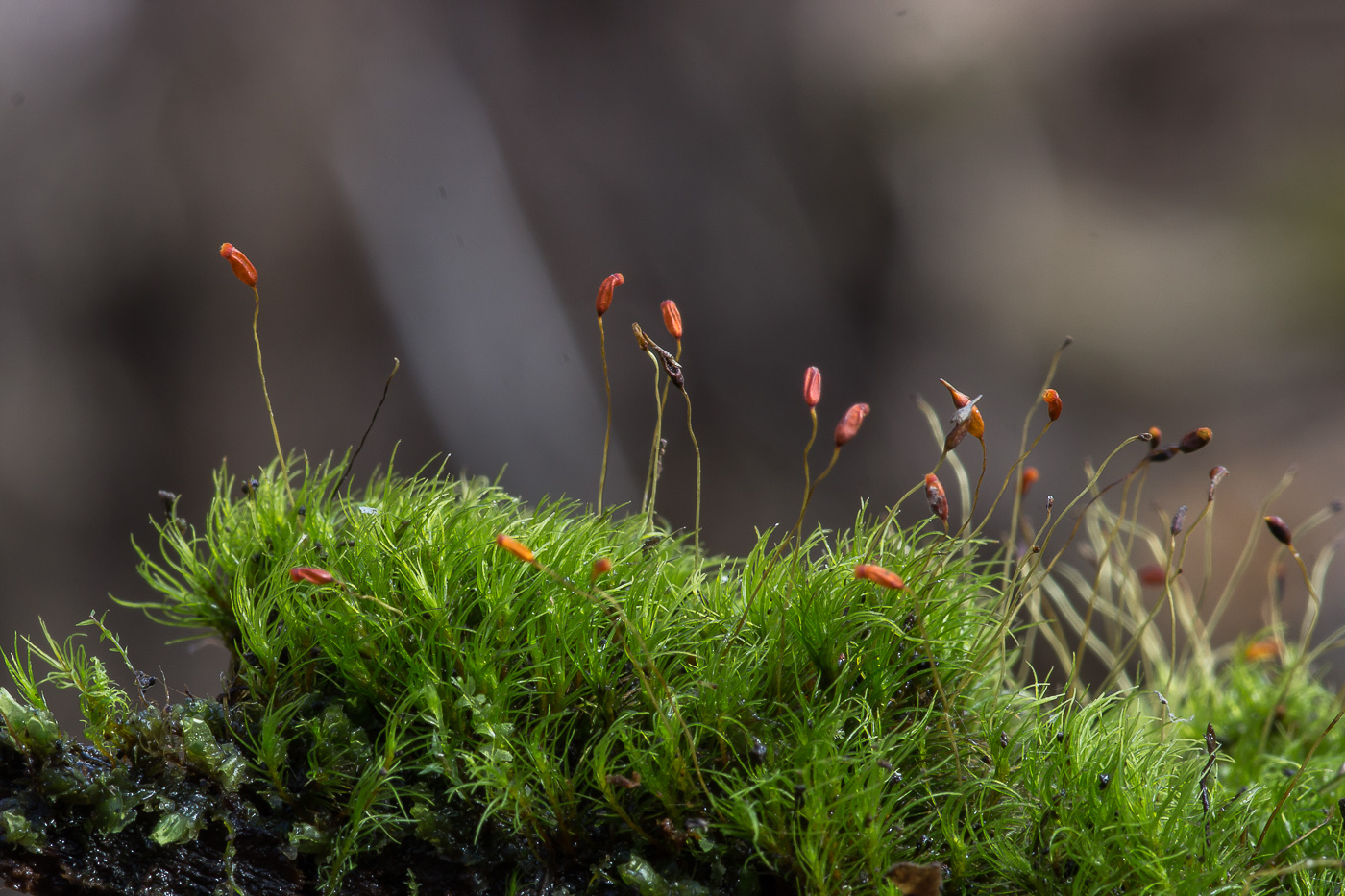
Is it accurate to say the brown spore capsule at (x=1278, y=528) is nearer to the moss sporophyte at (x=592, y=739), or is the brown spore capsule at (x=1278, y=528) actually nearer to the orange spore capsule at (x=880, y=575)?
the moss sporophyte at (x=592, y=739)

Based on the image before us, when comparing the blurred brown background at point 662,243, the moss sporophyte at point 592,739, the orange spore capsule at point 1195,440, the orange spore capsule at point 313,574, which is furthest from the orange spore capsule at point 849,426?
the blurred brown background at point 662,243

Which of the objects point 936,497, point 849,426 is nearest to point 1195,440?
point 936,497

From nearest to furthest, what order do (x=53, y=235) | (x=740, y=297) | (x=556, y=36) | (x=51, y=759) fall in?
(x=51, y=759) < (x=53, y=235) < (x=556, y=36) < (x=740, y=297)

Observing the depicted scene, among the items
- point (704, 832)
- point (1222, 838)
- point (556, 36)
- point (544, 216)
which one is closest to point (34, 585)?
point (544, 216)

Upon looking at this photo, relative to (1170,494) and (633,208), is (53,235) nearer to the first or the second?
(633,208)

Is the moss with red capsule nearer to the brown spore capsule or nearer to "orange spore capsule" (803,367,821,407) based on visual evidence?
"orange spore capsule" (803,367,821,407)

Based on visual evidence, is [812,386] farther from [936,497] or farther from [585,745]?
[585,745]
